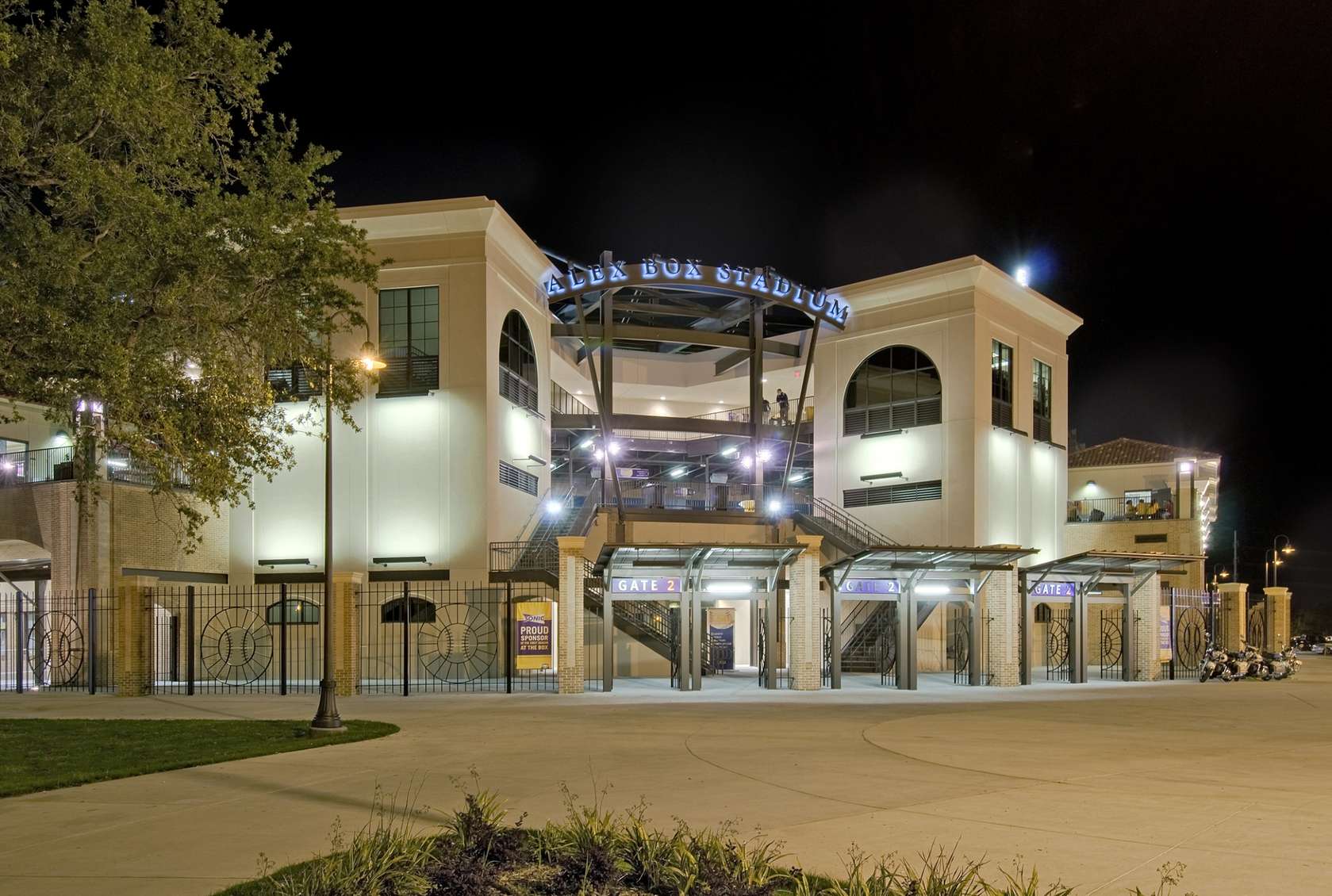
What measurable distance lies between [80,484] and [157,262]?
4.15 metres

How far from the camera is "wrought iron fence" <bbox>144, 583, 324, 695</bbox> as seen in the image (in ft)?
103

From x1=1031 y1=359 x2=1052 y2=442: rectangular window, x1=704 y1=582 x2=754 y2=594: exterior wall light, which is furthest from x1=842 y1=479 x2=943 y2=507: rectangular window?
x1=704 y1=582 x2=754 y2=594: exterior wall light

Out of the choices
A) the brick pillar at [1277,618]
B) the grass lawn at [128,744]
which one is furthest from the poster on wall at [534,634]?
the brick pillar at [1277,618]

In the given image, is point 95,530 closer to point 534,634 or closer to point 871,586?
point 534,634

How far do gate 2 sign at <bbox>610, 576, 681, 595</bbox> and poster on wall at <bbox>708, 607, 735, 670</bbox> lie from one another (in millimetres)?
8097

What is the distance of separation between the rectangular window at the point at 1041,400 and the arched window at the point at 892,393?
528 centimetres

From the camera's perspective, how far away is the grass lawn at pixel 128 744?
1317cm

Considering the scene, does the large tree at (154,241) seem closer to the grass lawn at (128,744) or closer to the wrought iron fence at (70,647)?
the grass lawn at (128,744)

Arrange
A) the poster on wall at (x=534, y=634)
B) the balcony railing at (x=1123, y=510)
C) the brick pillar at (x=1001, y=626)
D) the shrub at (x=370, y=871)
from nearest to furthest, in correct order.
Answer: the shrub at (x=370, y=871), the poster on wall at (x=534, y=634), the brick pillar at (x=1001, y=626), the balcony railing at (x=1123, y=510)

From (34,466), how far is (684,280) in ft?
73.4

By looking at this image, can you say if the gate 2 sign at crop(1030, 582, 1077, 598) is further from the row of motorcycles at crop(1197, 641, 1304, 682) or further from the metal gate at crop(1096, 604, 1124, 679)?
the row of motorcycles at crop(1197, 641, 1304, 682)

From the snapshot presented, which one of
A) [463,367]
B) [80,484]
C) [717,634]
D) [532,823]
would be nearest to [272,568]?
[463,367]

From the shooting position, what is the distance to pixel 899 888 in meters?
6.80

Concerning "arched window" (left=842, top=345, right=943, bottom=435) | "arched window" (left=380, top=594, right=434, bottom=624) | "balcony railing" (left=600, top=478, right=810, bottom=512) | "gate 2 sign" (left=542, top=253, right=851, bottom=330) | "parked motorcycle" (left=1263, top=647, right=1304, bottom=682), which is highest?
"gate 2 sign" (left=542, top=253, right=851, bottom=330)
